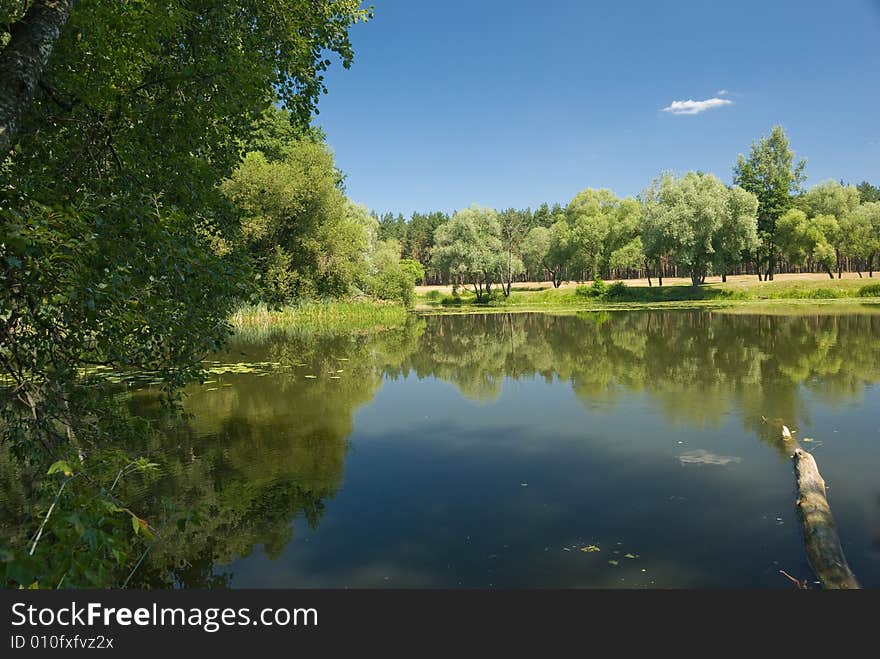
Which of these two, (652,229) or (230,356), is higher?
(652,229)

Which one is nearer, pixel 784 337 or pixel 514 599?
pixel 514 599

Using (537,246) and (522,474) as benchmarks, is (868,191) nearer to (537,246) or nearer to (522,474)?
(537,246)

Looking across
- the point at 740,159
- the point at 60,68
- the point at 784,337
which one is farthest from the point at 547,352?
the point at 740,159

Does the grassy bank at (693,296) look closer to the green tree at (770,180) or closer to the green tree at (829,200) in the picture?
the green tree at (770,180)

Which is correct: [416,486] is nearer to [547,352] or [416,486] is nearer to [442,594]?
[442,594]

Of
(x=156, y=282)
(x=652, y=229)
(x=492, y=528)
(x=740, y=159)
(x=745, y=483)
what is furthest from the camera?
(x=740, y=159)

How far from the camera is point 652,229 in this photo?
192ft

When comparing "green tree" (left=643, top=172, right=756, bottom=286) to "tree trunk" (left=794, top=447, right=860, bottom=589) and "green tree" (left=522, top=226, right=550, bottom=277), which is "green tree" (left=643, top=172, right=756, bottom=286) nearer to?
"green tree" (left=522, top=226, right=550, bottom=277)

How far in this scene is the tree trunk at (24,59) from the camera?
16.6ft

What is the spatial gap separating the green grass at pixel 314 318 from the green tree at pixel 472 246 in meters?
20.8

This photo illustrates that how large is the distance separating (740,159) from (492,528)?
76831 mm

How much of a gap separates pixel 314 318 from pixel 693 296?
40983 mm

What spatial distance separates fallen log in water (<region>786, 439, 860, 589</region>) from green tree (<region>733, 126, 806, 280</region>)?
68060 millimetres

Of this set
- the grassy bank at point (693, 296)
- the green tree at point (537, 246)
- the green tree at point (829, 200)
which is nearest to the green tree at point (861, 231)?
the green tree at point (829, 200)
